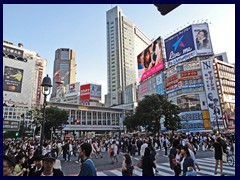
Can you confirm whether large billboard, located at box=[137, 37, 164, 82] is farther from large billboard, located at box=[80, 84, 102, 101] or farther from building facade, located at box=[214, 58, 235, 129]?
large billboard, located at box=[80, 84, 102, 101]

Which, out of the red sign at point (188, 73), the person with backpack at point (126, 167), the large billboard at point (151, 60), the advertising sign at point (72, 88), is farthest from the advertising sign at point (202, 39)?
the advertising sign at point (72, 88)

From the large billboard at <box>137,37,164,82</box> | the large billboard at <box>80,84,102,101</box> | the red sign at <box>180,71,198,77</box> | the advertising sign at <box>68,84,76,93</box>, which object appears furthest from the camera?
the advertising sign at <box>68,84,76,93</box>

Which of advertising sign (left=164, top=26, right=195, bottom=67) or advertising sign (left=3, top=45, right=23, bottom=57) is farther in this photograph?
advertising sign (left=3, top=45, right=23, bottom=57)

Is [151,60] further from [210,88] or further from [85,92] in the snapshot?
[85,92]

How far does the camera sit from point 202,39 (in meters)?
46.9

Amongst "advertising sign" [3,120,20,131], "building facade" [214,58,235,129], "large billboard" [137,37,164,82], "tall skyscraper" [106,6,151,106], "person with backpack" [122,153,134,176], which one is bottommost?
"person with backpack" [122,153,134,176]

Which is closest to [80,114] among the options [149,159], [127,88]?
[127,88]

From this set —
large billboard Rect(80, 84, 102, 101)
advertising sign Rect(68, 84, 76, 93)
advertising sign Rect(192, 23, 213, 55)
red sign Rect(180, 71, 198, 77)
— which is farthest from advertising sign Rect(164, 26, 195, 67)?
advertising sign Rect(68, 84, 76, 93)

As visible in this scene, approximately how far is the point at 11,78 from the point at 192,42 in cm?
4471

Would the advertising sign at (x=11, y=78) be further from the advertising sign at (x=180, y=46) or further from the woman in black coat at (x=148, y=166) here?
the woman in black coat at (x=148, y=166)

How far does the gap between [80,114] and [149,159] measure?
2583 inches

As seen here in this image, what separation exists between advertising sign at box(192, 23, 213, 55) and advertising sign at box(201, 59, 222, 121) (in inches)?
225

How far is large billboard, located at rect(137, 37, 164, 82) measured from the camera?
5488 cm

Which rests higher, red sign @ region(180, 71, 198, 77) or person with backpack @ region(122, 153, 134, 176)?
red sign @ region(180, 71, 198, 77)
